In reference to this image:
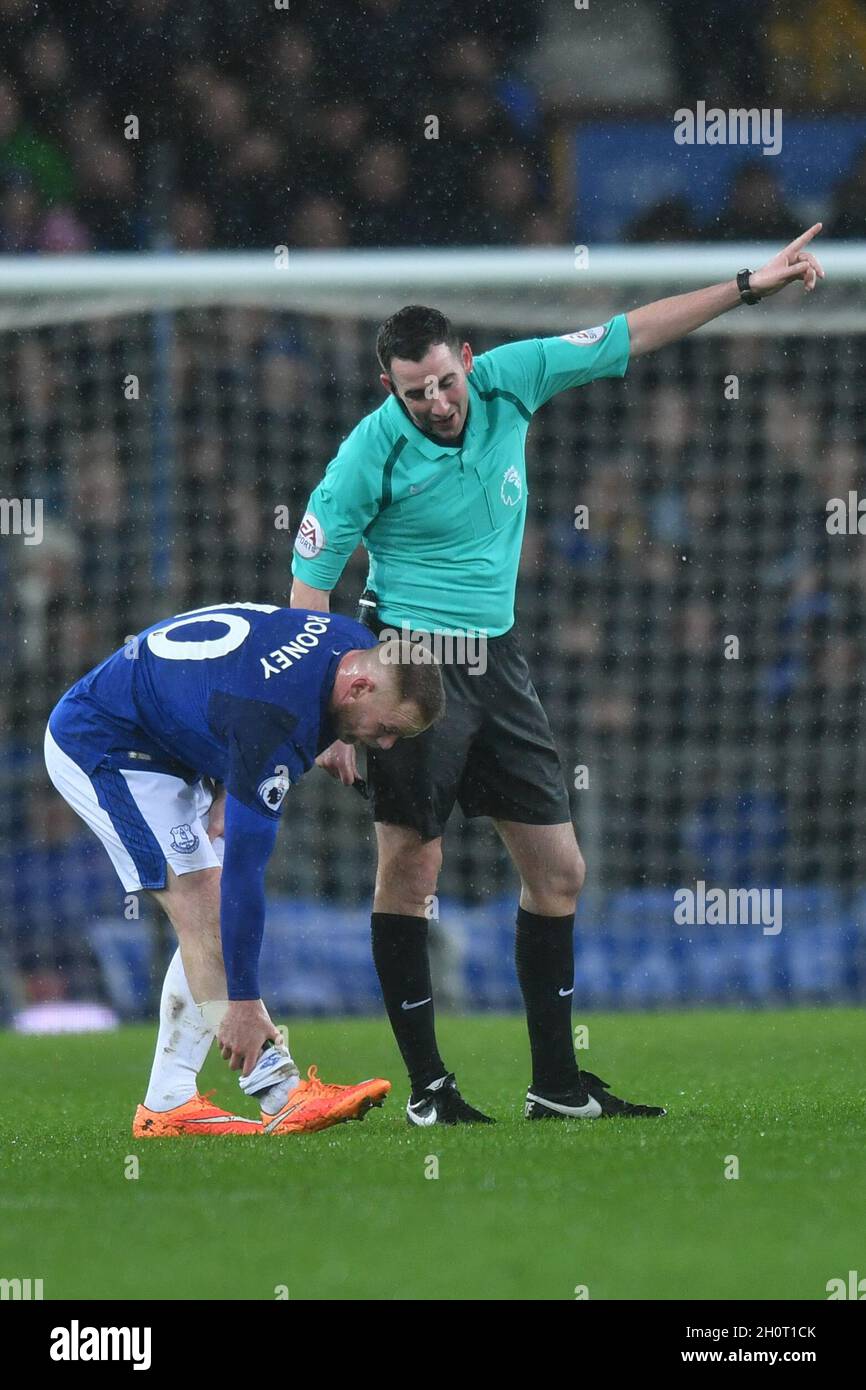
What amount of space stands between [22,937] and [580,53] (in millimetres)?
7767

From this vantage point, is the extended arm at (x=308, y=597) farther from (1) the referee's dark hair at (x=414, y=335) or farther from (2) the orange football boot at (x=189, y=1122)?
(2) the orange football boot at (x=189, y=1122)

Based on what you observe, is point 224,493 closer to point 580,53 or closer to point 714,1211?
point 580,53

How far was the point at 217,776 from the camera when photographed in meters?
5.08

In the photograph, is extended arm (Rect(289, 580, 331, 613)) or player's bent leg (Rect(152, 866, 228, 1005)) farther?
extended arm (Rect(289, 580, 331, 613))

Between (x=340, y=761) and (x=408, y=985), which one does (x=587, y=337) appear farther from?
(x=408, y=985)

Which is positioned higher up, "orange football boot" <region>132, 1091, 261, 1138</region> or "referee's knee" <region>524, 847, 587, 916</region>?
"referee's knee" <region>524, 847, 587, 916</region>

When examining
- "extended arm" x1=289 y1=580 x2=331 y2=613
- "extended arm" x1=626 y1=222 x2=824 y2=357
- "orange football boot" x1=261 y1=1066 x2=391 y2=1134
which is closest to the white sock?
"orange football boot" x1=261 y1=1066 x2=391 y2=1134

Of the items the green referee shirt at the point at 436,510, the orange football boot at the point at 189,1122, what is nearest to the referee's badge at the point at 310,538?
the green referee shirt at the point at 436,510

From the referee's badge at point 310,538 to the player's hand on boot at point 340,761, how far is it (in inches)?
21.2

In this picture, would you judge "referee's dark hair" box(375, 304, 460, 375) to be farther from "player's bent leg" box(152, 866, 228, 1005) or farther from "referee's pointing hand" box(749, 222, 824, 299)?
"player's bent leg" box(152, 866, 228, 1005)

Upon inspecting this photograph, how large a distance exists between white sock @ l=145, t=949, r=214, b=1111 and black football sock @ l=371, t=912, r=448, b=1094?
0.50m

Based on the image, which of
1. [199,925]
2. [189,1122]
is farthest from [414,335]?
[189,1122]

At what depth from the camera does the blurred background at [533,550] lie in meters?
9.96

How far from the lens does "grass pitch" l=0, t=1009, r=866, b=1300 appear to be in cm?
330
